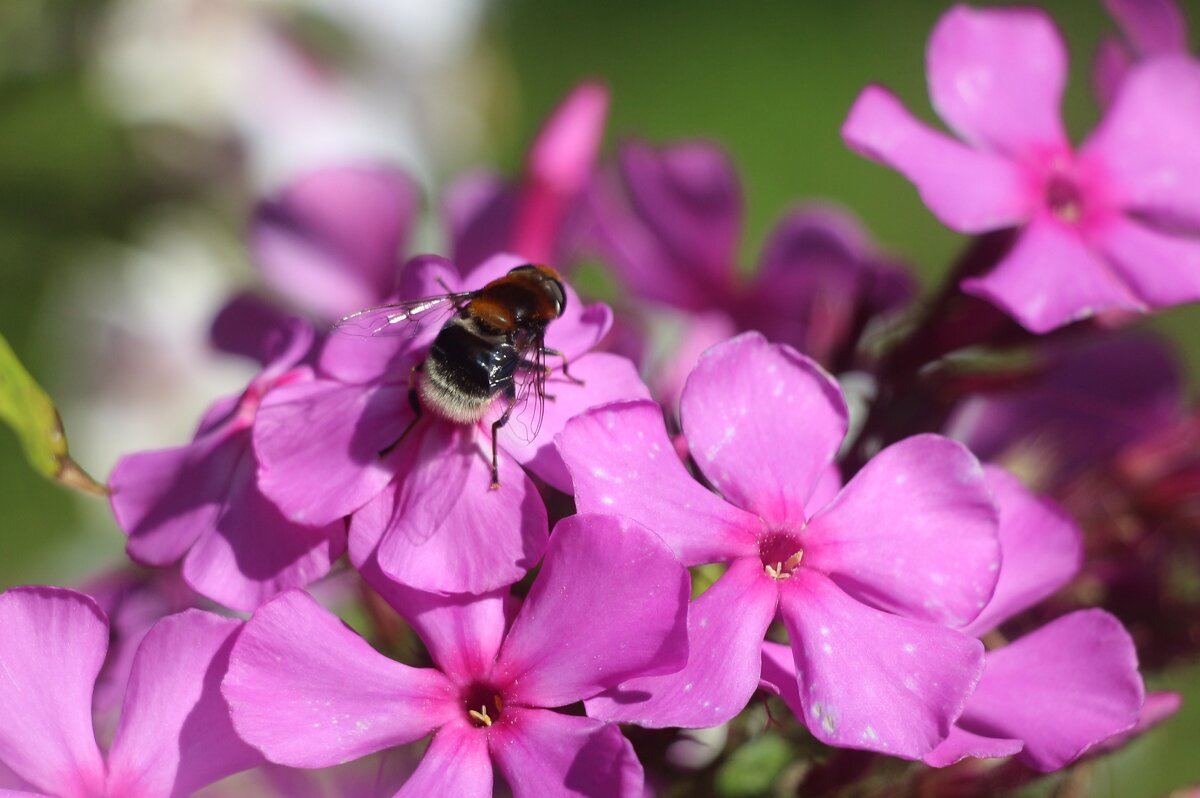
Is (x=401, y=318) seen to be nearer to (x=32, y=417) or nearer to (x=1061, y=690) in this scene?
(x=32, y=417)

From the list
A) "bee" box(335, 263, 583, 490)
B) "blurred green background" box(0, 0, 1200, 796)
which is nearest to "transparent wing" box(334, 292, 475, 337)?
"bee" box(335, 263, 583, 490)

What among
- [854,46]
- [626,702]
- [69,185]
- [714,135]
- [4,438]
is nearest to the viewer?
[626,702]

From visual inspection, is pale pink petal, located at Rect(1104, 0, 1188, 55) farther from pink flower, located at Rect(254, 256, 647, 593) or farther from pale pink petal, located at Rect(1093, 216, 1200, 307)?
pink flower, located at Rect(254, 256, 647, 593)

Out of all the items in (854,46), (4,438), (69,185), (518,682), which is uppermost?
(518,682)

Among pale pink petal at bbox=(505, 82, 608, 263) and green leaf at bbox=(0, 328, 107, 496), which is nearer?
green leaf at bbox=(0, 328, 107, 496)

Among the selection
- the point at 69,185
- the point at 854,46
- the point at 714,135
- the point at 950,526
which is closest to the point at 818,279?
the point at 950,526

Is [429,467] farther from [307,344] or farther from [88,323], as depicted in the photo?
[88,323]

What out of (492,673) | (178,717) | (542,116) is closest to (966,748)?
(492,673)
